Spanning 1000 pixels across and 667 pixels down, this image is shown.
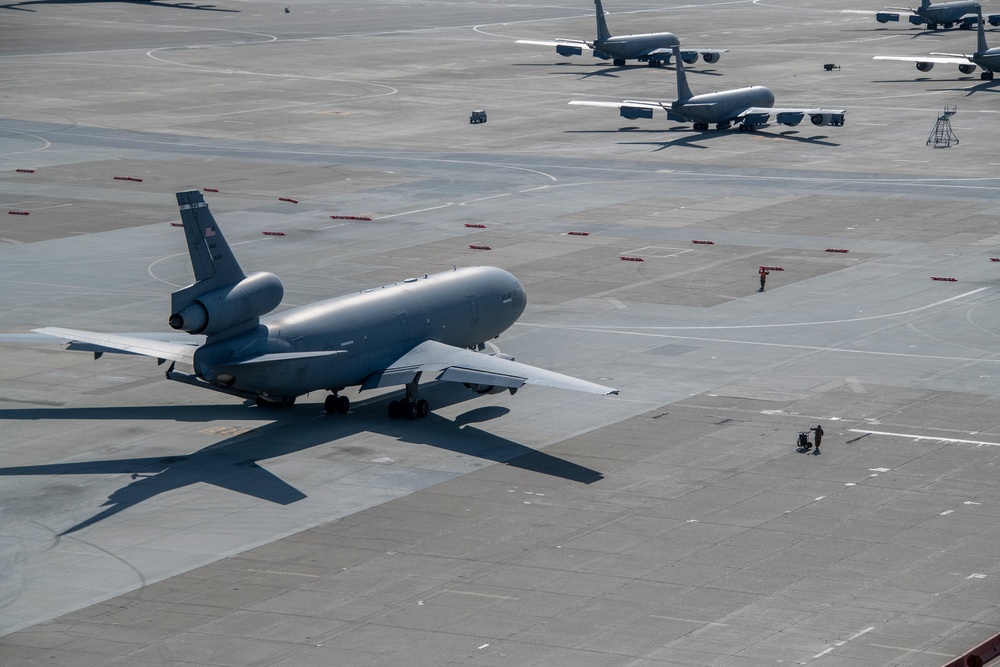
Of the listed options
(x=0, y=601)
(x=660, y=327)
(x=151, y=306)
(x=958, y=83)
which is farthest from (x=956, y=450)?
(x=958, y=83)

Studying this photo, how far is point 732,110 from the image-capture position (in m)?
133

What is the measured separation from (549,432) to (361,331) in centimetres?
855

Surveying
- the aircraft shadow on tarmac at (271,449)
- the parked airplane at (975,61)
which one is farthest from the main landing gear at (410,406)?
the parked airplane at (975,61)

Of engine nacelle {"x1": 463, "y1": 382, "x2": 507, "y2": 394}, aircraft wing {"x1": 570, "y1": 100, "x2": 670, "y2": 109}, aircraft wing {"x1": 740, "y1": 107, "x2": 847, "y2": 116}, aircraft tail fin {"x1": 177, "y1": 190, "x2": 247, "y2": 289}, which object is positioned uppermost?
aircraft tail fin {"x1": 177, "y1": 190, "x2": 247, "y2": 289}

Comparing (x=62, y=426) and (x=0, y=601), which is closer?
(x=0, y=601)

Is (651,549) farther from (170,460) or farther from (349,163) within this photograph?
(349,163)

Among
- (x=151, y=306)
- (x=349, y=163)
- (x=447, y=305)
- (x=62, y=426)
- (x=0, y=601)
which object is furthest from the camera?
(x=349, y=163)

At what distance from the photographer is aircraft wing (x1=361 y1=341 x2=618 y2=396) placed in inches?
2168

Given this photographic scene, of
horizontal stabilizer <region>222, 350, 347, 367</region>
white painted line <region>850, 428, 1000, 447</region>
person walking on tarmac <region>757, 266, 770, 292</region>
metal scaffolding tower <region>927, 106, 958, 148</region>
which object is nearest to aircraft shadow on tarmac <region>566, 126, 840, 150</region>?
metal scaffolding tower <region>927, 106, 958, 148</region>

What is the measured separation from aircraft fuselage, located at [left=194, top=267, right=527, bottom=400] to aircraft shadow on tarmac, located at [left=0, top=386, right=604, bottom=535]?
5.12 feet

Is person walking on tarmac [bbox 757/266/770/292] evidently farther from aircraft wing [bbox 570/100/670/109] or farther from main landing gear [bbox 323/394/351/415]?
aircraft wing [bbox 570/100/670/109]

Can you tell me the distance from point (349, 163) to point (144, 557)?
78.7 meters

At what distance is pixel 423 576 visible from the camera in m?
43.2

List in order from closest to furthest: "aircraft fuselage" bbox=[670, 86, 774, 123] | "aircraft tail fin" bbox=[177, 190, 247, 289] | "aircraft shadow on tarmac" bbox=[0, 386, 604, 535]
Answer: "aircraft shadow on tarmac" bbox=[0, 386, 604, 535] < "aircraft tail fin" bbox=[177, 190, 247, 289] < "aircraft fuselage" bbox=[670, 86, 774, 123]
